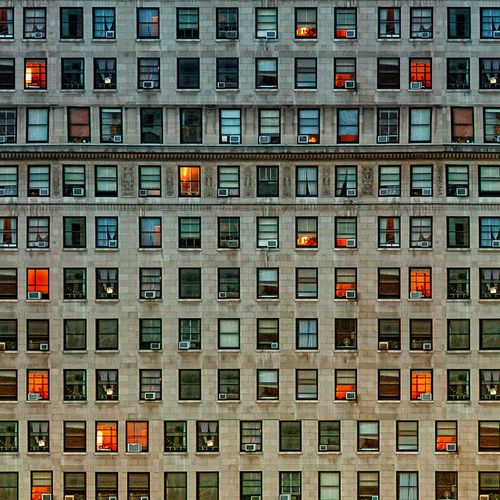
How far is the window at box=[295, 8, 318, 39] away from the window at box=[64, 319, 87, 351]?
55.9 feet

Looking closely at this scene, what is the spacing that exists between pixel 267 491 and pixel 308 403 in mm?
4513

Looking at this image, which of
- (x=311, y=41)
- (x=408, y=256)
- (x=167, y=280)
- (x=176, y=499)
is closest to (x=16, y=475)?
(x=176, y=499)

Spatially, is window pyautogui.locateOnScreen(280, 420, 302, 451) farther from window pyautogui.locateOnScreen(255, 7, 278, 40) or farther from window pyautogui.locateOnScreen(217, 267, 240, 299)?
window pyautogui.locateOnScreen(255, 7, 278, 40)

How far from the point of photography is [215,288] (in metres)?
34.9

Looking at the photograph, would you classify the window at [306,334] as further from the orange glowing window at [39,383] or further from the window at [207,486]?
the orange glowing window at [39,383]

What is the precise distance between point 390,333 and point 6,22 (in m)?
23.4

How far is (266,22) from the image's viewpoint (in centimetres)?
3506

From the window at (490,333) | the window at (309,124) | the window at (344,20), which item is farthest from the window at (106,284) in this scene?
the window at (490,333)

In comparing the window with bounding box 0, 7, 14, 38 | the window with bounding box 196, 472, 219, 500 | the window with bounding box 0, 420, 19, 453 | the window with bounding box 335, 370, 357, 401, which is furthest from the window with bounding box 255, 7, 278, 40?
the window with bounding box 0, 420, 19, 453

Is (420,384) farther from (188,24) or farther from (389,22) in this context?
(188,24)

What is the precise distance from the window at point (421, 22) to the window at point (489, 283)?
452 inches

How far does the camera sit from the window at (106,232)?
35.0 metres

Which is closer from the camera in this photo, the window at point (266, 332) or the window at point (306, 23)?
the window at point (266, 332)

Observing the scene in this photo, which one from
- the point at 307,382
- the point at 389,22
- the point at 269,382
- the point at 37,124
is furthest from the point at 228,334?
the point at 389,22
